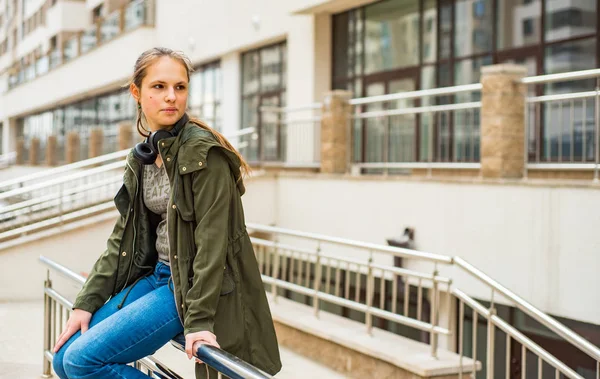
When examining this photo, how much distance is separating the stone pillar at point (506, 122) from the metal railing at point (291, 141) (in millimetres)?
5247

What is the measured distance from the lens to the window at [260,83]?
790 inches

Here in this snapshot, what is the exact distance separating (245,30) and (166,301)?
1845 centimetres

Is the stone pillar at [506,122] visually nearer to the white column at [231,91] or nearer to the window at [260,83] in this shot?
the window at [260,83]

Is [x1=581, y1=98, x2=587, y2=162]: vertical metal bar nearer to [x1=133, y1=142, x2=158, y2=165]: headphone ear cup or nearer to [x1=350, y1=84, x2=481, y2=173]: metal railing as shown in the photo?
[x1=350, y1=84, x2=481, y2=173]: metal railing

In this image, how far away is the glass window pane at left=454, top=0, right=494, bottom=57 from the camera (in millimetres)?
14289

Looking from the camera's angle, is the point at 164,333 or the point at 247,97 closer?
the point at 164,333

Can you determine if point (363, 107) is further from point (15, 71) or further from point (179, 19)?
point (15, 71)

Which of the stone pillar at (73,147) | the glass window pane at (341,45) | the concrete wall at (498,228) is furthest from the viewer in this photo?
the stone pillar at (73,147)

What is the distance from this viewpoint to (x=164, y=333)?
301cm

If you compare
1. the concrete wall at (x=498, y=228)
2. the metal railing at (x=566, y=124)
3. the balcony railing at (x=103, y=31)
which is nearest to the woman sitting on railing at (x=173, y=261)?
the concrete wall at (x=498, y=228)

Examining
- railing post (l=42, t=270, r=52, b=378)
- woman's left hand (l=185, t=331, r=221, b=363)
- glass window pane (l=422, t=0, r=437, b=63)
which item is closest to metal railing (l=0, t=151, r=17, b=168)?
glass window pane (l=422, t=0, r=437, b=63)

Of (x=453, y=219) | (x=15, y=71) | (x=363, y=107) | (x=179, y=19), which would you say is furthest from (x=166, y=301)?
(x=15, y=71)

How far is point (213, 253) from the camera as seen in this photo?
293 cm

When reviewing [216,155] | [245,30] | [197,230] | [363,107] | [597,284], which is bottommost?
[597,284]
